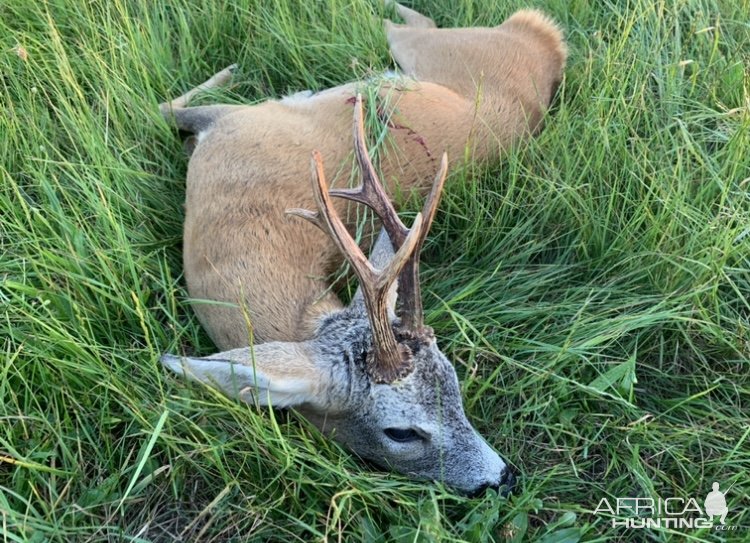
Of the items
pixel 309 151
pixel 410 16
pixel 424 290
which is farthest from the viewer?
pixel 410 16

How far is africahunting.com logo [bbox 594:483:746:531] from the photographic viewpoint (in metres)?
2.52

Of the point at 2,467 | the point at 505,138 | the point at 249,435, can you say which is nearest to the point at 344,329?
the point at 249,435

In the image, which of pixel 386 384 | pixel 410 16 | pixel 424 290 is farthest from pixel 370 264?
pixel 410 16

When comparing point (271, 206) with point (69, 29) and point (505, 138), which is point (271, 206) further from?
point (69, 29)

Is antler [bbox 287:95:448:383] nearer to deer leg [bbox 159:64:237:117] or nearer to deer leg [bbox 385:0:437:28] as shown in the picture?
deer leg [bbox 159:64:237:117]

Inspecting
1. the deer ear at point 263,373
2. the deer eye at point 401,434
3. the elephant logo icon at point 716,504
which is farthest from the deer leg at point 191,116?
the elephant logo icon at point 716,504

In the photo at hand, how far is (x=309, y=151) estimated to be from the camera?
358 cm

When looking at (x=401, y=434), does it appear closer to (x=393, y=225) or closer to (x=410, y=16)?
(x=393, y=225)

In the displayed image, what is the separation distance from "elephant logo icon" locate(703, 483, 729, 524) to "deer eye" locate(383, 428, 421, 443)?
1.06 meters

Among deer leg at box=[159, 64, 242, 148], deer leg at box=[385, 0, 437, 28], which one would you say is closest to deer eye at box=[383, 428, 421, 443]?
deer leg at box=[159, 64, 242, 148]

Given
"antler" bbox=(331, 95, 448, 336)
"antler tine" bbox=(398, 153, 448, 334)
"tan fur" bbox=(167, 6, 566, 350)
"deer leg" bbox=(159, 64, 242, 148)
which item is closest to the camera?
"antler tine" bbox=(398, 153, 448, 334)

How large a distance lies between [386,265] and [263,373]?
1.89ft

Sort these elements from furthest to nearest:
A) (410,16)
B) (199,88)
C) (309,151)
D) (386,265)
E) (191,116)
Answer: (410,16) → (199,88) → (191,116) → (309,151) → (386,265)

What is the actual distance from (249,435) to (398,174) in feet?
5.04
